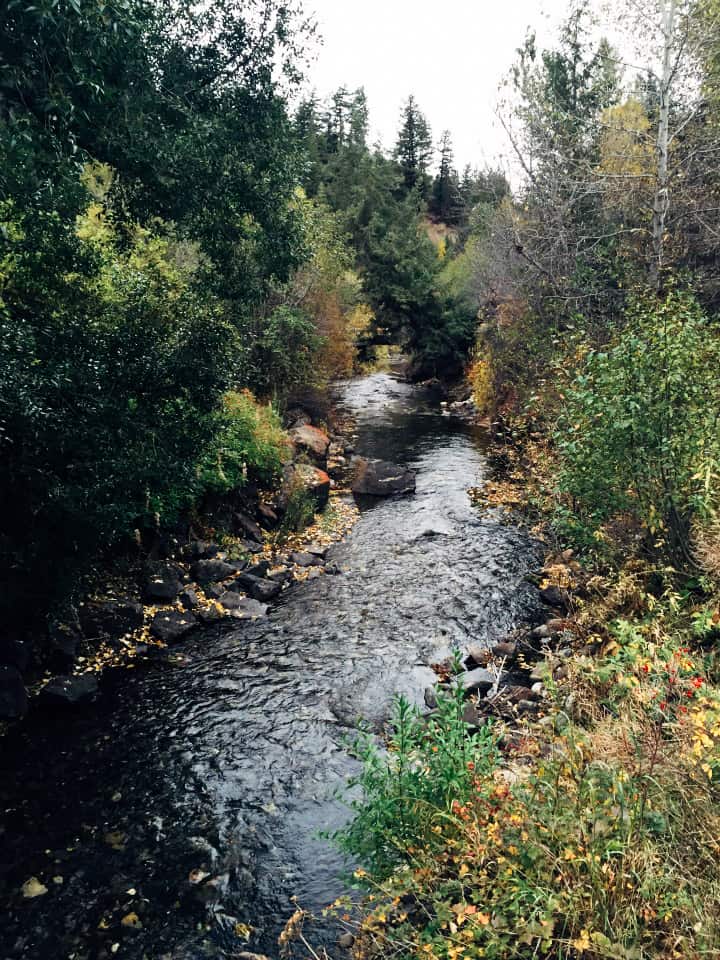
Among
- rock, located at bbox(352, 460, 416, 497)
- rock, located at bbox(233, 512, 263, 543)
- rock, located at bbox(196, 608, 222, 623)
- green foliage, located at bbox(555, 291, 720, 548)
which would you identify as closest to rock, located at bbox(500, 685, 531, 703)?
green foliage, located at bbox(555, 291, 720, 548)

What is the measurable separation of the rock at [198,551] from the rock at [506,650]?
645 cm

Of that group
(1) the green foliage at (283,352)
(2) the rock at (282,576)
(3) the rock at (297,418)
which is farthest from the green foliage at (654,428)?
(3) the rock at (297,418)

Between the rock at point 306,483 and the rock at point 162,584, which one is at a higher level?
the rock at point 306,483

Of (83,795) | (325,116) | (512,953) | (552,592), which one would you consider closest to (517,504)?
(552,592)

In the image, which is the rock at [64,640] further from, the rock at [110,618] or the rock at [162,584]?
the rock at [162,584]

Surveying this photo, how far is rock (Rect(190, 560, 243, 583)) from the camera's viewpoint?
1245 cm

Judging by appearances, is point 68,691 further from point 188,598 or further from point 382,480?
point 382,480

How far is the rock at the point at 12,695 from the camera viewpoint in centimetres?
813

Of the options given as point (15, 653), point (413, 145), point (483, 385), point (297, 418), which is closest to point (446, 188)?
point (413, 145)

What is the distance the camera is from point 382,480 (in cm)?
1959

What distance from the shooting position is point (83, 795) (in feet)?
23.1

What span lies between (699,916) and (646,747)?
1332 mm

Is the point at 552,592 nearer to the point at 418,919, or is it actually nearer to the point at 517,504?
the point at 517,504

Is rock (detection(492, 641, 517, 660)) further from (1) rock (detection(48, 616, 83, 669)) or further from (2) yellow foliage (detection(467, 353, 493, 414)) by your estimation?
(2) yellow foliage (detection(467, 353, 493, 414))
